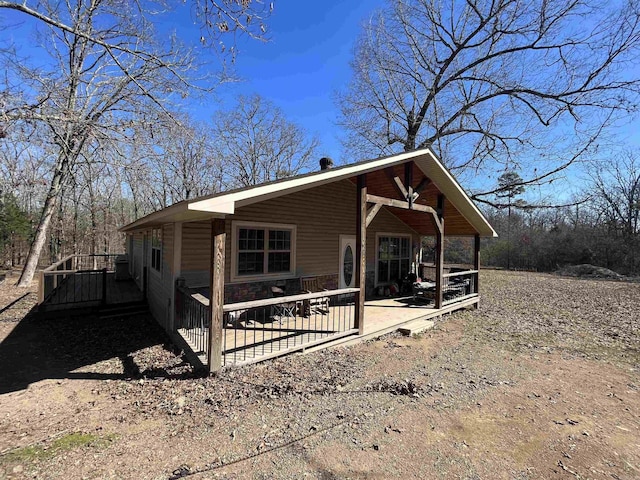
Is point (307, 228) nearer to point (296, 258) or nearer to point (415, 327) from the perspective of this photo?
point (296, 258)

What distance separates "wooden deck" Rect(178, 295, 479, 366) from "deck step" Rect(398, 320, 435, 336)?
10 centimetres

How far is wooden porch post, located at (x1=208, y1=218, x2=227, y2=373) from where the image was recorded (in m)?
4.30

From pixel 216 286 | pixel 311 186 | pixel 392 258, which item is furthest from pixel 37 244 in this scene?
pixel 392 258

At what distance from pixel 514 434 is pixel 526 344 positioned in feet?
13.4

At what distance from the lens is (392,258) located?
1130 cm

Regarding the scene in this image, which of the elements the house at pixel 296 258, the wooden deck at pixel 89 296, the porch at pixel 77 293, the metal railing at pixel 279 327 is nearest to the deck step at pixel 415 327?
the house at pixel 296 258

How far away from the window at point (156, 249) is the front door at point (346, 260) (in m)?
4.99

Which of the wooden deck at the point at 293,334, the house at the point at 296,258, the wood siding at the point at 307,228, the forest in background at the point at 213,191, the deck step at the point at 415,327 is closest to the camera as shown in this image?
the house at the point at 296,258

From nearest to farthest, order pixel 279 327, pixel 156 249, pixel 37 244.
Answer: pixel 279 327, pixel 156 249, pixel 37 244

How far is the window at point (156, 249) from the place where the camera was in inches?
308

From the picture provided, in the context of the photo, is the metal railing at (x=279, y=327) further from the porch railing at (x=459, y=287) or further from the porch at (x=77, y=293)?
the porch at (x=77, y=293)

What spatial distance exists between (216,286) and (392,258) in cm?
813

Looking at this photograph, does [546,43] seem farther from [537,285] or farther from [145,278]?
[145,278]

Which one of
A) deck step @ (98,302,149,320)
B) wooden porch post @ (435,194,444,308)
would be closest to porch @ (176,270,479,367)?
wooden porch post @ (435,194,444,308)
